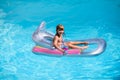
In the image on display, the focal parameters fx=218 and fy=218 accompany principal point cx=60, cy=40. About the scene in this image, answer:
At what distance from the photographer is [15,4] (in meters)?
5.06

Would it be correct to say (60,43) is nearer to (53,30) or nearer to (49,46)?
(49,46)

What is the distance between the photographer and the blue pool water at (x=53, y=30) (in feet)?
10.7

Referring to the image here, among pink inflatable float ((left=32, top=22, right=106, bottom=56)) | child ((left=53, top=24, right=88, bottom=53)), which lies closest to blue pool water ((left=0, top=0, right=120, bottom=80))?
pink inflatable float ((left=32, top=22, right=106, bottom=56))

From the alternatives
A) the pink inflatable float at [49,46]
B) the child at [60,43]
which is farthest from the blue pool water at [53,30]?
the child at [60,43]

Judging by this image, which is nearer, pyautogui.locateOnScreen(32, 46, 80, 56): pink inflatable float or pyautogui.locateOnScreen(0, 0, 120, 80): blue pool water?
pyautogui.locateOnScreen(0, 0, 120, 80): blue pool water

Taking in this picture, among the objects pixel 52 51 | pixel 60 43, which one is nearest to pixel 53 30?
pixel 60 43

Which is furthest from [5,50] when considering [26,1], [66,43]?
[26,1]

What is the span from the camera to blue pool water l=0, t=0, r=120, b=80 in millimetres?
3252

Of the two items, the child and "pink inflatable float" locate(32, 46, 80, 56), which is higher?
the child

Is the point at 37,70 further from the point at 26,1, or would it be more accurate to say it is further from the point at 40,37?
the point at 26,1

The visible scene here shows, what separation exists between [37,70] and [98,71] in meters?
0.91

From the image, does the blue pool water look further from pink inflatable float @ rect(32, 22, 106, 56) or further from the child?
the child

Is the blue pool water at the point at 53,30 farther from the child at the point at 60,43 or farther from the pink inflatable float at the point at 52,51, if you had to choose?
the child at the point at 60,43

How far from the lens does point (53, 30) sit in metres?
4.12
